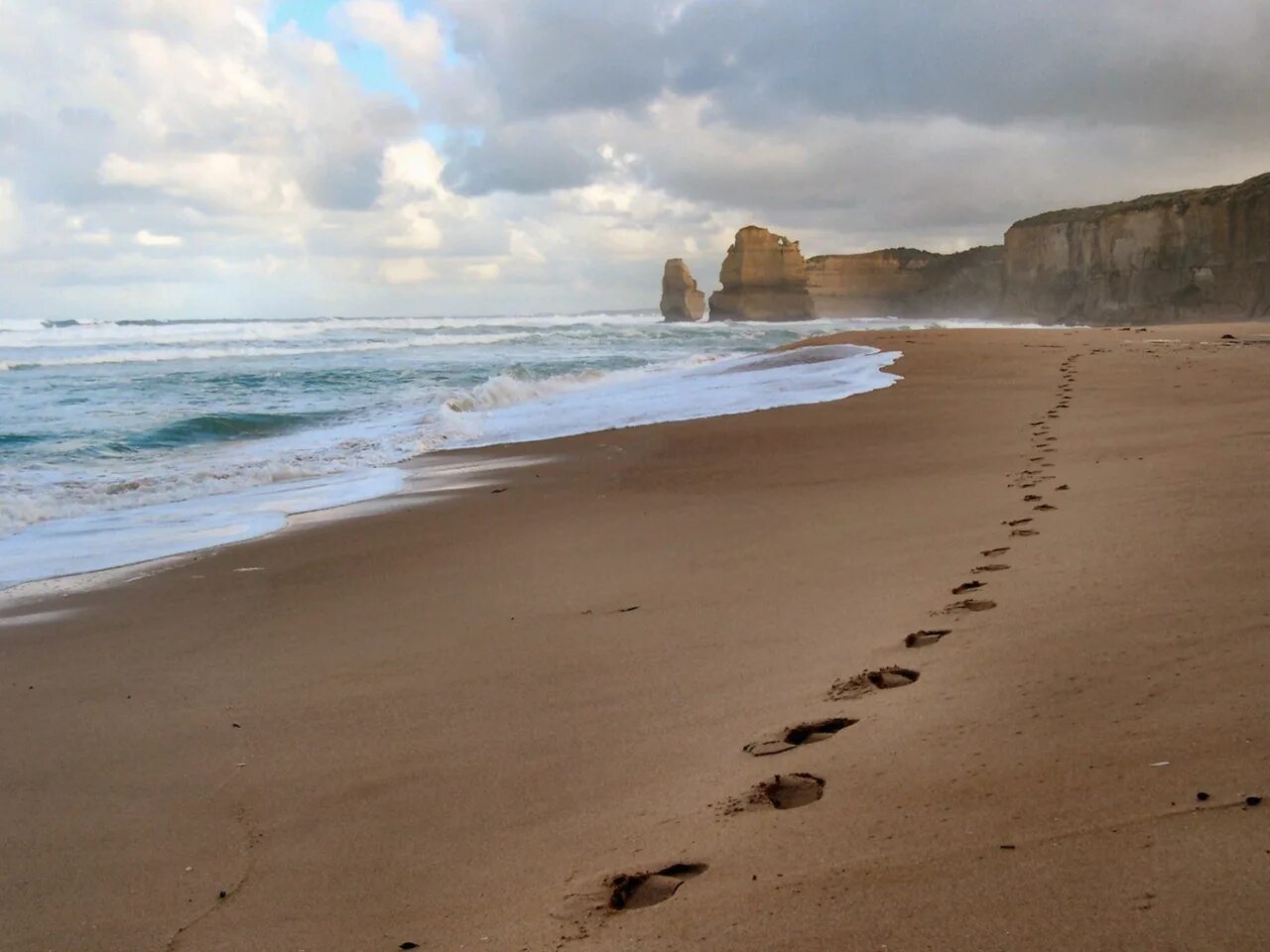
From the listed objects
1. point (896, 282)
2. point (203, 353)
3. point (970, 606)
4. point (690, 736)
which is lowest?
point (690, 736)

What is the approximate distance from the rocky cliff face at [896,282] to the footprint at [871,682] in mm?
91064

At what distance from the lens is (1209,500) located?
14.4 ft

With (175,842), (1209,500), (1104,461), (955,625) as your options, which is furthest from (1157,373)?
(175,842)

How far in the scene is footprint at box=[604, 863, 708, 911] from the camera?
1885mm

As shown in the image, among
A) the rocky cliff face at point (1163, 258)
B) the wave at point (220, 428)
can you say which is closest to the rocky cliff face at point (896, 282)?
the rocky cliff face at point (1163, 258)

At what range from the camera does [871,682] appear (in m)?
2.93

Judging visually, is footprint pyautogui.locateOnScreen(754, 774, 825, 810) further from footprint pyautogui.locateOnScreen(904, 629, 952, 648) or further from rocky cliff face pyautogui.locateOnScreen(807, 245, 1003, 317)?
rocky cliff face pyautogui.locateOnScreen(807, 245, 1003, 317)

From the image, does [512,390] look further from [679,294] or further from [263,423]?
[679,294]

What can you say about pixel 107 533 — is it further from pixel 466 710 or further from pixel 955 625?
pixel 955 625

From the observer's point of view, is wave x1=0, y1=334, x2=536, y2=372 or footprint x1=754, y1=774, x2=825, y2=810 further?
wave x1=0, y1=334, x2=536, y2=372

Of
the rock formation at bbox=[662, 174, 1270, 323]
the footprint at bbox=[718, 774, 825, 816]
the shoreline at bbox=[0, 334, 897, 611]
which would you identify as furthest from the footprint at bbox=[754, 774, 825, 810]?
the rock formation at bbox=[662, 174, 1270, 323]

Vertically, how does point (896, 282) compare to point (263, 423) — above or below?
above

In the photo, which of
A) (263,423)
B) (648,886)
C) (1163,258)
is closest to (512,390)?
(263,423)

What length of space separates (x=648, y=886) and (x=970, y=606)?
1961 millimetres
